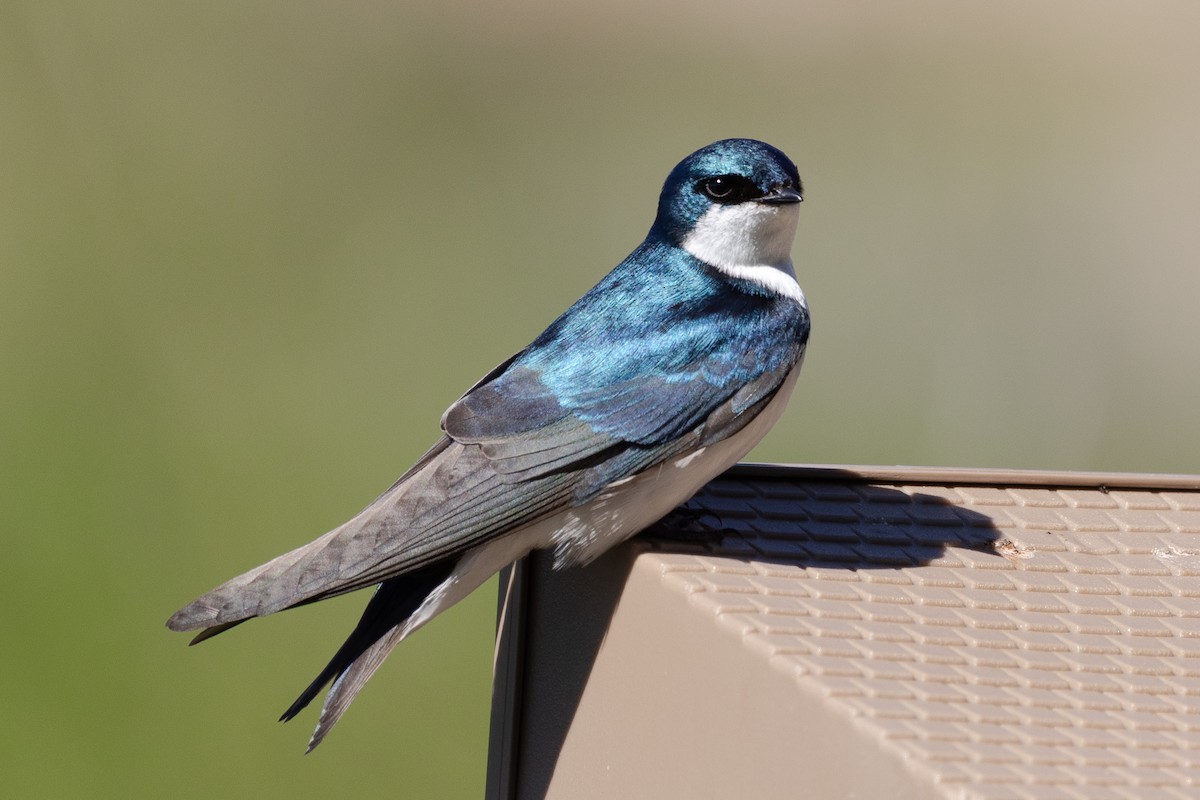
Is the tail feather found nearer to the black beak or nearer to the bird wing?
the bird wing

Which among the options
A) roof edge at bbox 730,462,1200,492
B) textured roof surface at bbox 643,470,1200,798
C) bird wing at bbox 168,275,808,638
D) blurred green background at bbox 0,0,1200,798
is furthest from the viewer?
blurred green background at bbox 0,0,1200,798

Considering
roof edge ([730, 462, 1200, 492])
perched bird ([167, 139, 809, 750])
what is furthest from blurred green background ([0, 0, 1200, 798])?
perched bird ([167, 139, 809, 750])

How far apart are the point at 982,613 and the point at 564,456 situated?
21.9 inches

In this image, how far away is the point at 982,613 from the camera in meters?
1.78

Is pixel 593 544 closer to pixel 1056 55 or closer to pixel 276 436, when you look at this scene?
pixel 276 436

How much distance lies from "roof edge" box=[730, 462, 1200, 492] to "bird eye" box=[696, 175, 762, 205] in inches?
15.3

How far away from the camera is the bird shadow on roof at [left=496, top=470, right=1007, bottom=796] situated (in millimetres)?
1950

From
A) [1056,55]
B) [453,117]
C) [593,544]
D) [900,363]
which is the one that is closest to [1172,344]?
[900,363]

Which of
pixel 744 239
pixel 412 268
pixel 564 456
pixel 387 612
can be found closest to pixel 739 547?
pixel 564 456

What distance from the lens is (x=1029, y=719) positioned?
→ 1486mm

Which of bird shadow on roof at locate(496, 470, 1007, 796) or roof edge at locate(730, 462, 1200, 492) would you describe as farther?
roof edge at locate(730, 462, 1200, 492)

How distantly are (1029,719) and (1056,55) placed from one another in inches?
358

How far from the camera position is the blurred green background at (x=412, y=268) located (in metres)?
4.93

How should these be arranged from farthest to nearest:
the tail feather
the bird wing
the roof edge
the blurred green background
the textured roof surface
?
the blurred green background < the roof edge < the tail feather < the bird wing < the textured roof surface
